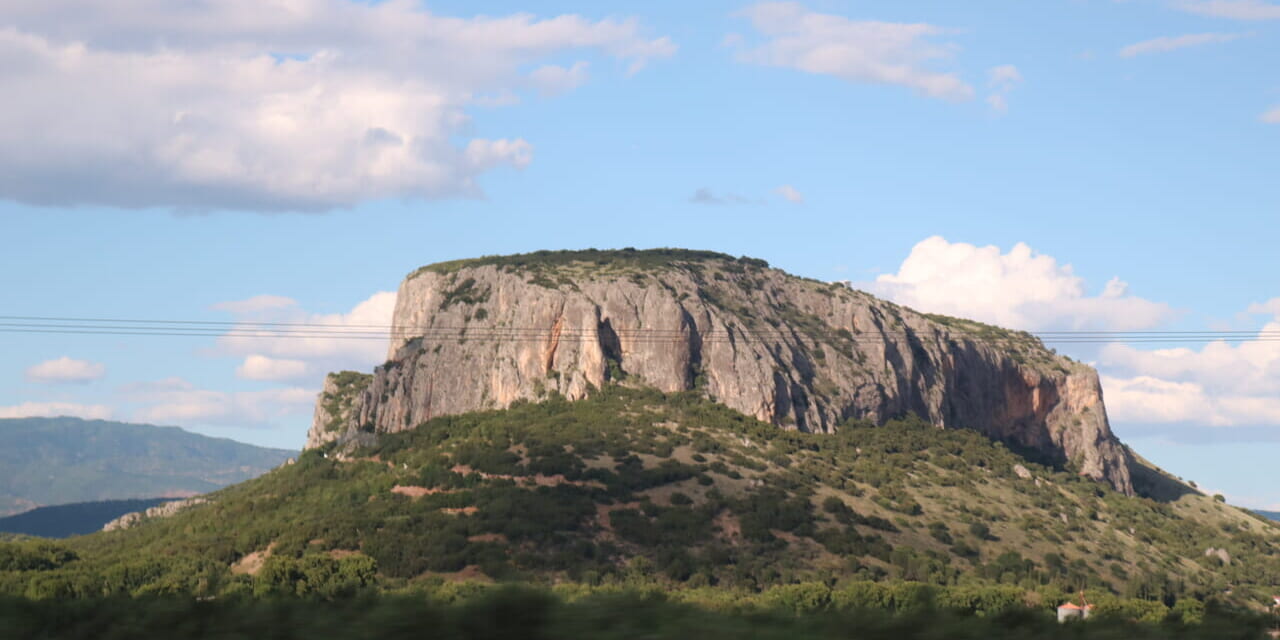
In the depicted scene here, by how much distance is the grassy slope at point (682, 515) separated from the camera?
85.4 metres

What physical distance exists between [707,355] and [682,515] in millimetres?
35619

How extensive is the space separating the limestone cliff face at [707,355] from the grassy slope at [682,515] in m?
4.60

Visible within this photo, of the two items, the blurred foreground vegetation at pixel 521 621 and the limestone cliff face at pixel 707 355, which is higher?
the limestone cliff face at pixel 707 355

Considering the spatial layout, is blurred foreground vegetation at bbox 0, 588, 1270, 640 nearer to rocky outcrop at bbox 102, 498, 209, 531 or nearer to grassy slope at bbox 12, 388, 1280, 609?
grassy slope at bbox 12, 388, 1280, 609

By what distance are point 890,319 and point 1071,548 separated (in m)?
46.5

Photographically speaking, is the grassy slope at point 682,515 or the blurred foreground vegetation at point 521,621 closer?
the blurred foreground vegetation at point 521,621

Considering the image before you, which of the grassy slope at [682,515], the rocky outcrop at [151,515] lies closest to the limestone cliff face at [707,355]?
the grassy slope at [682,515]

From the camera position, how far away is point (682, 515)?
309ft

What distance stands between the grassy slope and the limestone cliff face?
4603mm

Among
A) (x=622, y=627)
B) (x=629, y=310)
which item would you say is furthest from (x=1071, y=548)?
(x=622, y=627)

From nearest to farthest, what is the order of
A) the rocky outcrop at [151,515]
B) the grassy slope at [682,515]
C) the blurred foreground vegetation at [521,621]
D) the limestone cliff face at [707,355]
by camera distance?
the blurred foreground vegetation at [521,621], the grassy slope at [682,515], the limestone cliff face at [707,355], the rocky outcrop at [151,515]

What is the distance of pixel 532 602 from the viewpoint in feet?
42.9

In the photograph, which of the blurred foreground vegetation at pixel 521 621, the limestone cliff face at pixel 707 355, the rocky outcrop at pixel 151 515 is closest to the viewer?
the blurred foreground vegetation at pixel 521 621

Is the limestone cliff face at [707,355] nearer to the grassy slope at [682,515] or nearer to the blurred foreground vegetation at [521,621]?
the grassy slope at [682,515]
